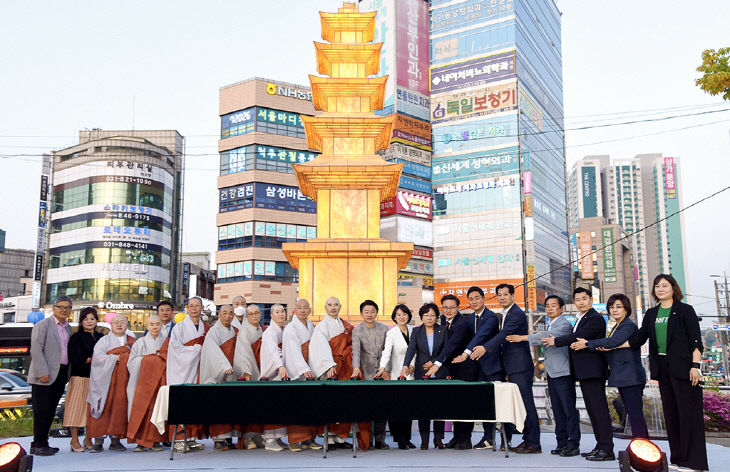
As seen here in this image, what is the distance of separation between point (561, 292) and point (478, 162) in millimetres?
19939

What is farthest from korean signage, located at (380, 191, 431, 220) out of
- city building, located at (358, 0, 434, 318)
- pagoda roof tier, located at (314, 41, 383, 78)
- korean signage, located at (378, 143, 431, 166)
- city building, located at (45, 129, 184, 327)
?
pagoda roof tier, located at (314, 41, 383, 78)

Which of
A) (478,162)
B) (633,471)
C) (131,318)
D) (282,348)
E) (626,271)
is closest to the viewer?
(633,471)

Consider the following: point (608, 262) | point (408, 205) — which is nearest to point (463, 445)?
point (408, 205)

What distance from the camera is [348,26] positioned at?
1591 cm

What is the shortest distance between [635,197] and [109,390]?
161 m

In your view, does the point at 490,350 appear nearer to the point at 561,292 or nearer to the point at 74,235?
the point at 74,235

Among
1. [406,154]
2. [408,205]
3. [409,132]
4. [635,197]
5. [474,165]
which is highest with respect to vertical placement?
[635,197]

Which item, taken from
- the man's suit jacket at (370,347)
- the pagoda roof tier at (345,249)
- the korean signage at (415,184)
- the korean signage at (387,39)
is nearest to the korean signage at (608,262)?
the korean signage at (415,184)

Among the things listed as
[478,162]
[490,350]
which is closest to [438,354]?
[490,350]

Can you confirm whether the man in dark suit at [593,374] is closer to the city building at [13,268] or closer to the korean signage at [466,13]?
the korean signage at [466,13]

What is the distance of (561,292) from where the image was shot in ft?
226

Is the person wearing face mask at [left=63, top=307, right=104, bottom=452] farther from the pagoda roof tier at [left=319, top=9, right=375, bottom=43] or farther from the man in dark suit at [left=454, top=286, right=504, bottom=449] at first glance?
the pagoda roof tier at [left=319, top=9, right=375, bottom=43]

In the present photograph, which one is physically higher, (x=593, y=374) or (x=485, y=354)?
(x=485, y=354)

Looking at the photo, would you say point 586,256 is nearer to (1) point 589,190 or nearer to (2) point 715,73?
(2) point 715,73
